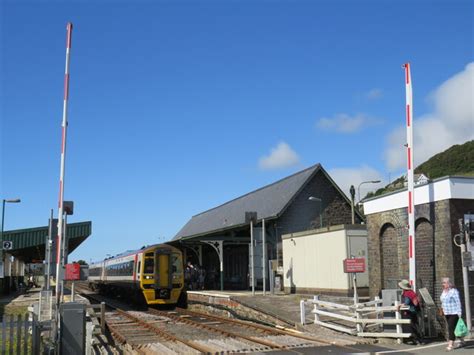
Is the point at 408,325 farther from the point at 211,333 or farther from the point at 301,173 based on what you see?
the point at 301,173

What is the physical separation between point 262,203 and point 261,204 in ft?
0.31

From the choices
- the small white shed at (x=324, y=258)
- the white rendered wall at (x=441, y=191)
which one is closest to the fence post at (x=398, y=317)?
the white rendered wall at (x=441, y=191)

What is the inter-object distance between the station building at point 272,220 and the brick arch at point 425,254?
39.5ft

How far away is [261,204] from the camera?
114 ft

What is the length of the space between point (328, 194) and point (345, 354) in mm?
23452

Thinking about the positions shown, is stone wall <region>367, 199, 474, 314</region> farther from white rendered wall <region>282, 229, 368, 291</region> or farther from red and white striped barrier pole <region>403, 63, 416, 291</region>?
white rendered wall <region>282, 229, 368, 291</region>

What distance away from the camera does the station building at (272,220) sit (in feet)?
98.8

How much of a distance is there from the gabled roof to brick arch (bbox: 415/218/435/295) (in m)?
14.0

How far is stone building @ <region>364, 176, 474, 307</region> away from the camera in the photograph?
1284 cm

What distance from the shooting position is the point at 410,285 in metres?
12.4

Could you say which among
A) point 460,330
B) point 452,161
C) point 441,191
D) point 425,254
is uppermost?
point 452,161

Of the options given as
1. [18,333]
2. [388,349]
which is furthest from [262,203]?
[18,333]

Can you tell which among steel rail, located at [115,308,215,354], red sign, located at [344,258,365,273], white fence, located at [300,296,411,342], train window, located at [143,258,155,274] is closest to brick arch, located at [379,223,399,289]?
red sign, located at [344,258,365,273]

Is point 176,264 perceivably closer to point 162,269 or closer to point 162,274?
point 162,269
